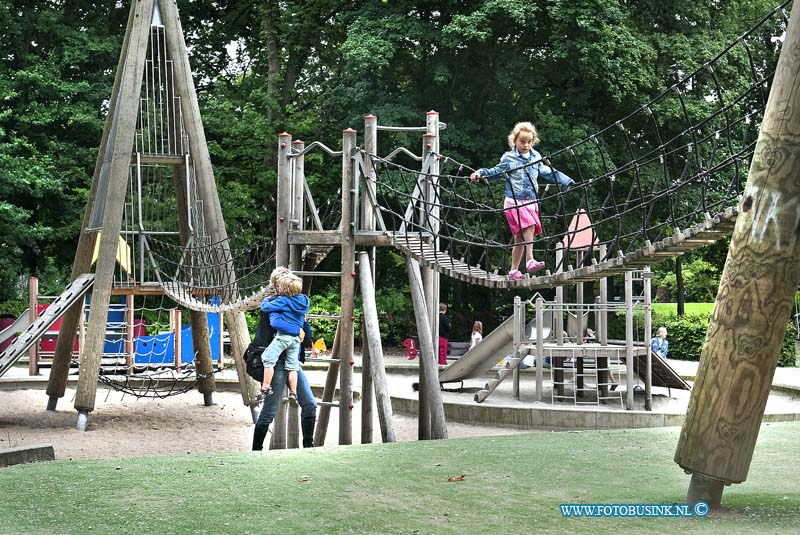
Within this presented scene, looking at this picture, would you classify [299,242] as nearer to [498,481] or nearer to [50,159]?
[498,481]

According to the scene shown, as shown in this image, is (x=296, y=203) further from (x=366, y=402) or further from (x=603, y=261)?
(x=603, y=261)

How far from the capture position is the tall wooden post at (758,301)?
5293 mm

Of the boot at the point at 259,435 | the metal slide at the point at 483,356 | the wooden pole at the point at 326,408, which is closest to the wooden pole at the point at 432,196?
the wooden pole at the point at 326,408

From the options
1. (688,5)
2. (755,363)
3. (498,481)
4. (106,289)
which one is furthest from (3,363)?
(688,5)

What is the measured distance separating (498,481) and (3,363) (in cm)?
819

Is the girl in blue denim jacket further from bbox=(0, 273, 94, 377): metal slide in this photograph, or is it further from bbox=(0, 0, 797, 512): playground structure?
bbox=(0, 273, 94, 377): metal slide

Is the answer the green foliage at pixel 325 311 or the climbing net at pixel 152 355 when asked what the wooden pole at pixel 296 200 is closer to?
the climbing net at pixel 152 355

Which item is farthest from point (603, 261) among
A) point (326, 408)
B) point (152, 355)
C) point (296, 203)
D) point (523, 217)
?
point (152, 355)

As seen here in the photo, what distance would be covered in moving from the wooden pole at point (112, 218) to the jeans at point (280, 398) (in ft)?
15.5

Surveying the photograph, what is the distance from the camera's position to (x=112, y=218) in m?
13.4

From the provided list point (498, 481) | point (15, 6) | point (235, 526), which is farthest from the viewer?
point (15, 6)

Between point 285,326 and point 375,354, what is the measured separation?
5.48 ft

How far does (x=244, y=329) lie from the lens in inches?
555

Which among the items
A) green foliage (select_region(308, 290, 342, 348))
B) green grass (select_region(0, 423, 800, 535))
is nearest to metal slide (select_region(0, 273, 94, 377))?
green grass (select_region(0, 423, 800, 535))
